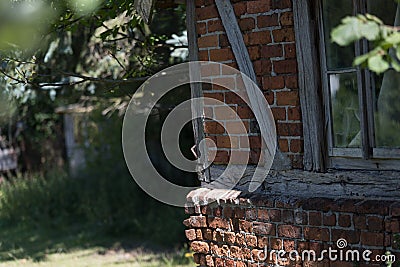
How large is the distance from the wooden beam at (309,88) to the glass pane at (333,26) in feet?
0.31

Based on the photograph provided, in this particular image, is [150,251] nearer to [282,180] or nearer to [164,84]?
[164,84]

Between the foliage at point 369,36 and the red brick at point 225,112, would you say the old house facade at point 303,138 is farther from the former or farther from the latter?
the foliage at point 369,36

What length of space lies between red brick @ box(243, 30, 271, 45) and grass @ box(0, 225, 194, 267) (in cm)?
397

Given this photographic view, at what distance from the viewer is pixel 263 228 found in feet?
15.1

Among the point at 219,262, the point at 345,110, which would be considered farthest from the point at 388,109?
the point at 219,262

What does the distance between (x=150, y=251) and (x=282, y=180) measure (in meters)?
5.16

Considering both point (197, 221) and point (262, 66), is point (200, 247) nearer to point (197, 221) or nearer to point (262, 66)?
point (197, 221)

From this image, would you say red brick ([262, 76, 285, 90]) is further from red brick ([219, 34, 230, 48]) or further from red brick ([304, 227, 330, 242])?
red brick ([304, 227, 330, 242])

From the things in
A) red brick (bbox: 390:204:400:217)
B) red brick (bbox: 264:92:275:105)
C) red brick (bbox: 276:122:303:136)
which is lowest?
red brick (bbox: 390:204:400:217)

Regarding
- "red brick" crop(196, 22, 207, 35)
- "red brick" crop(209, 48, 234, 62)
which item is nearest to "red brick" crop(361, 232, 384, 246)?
"red brick" crop(209, 48, 234, 62)

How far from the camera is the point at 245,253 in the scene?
477cm

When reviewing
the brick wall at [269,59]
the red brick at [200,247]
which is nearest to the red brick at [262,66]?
A: the brick wall at [269,59]

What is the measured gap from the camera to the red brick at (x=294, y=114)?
4.38m

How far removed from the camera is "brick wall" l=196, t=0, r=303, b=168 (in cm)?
438
